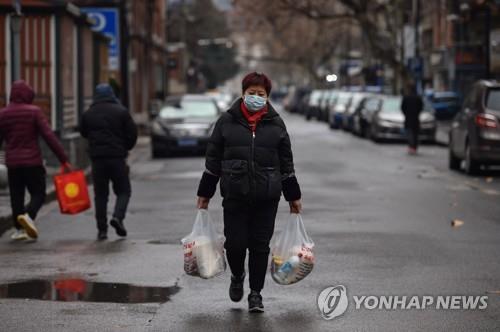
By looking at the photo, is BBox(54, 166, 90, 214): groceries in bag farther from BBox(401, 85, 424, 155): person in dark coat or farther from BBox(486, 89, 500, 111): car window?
BBox(401, 85, 424, 155): person in dark coat

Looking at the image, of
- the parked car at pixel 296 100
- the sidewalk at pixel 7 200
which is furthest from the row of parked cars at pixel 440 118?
the parked car at pixel 296 100

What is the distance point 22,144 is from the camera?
44.7ft

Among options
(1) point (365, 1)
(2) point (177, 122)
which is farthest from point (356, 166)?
(1) point (365, 1)

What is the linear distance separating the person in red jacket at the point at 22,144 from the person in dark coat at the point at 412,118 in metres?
19.9

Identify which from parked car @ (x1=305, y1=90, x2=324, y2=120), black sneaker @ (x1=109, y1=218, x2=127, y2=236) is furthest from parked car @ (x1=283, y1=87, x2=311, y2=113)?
black sneaker @ (x1=109, y1=218, x2=127, y2=236)

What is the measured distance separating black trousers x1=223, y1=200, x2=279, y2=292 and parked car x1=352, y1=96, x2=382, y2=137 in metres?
31.6

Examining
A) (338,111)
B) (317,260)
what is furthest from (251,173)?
(338,111)

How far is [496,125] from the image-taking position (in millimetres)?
23312

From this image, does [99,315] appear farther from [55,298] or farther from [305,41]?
[305,41]

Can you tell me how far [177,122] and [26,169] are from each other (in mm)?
18596

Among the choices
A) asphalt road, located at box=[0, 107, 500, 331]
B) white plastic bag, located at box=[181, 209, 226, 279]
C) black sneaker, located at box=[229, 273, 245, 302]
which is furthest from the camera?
black sneaker, located at box=[229, 273, 245, 302]

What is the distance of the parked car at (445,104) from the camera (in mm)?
59719

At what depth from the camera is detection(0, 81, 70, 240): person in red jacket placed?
1362 centimetres

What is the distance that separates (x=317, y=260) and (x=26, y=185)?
3853mm
